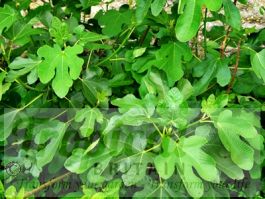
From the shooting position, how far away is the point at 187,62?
2.23 meters

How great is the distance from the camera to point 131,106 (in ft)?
5.98

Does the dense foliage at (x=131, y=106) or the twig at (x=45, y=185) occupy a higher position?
the dense foliage at (x=131, y=106)

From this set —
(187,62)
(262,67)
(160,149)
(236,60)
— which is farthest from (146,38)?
(160,149)

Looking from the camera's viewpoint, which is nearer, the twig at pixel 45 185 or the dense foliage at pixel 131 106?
the dense foliage at pixel 131 106

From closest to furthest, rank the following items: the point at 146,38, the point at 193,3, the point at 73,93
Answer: the point at 193,3
the point at 73,93
the point at 146,38

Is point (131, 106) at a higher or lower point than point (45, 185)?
higher

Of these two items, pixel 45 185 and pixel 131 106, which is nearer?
pixel 131 106

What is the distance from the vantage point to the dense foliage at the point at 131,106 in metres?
1.75

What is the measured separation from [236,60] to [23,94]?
1.00 m

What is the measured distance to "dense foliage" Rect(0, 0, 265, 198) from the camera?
5.75 feet

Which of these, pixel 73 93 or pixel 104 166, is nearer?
pixel 104 166

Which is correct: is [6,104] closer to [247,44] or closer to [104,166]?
[104,166]

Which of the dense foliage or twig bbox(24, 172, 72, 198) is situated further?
twig bbox(24, 172, 72, 198)

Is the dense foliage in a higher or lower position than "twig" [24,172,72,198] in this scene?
higher
